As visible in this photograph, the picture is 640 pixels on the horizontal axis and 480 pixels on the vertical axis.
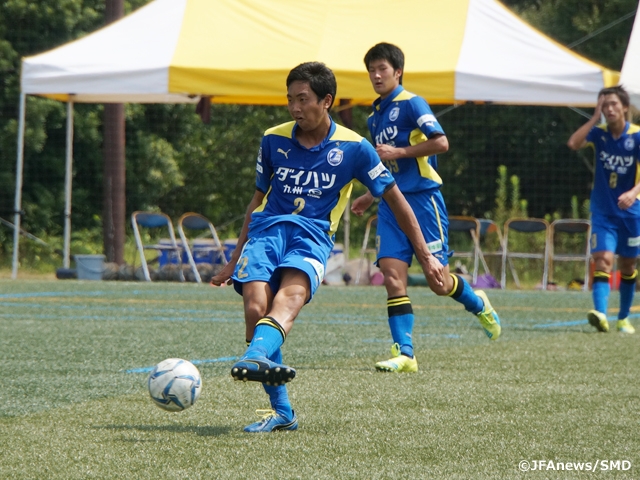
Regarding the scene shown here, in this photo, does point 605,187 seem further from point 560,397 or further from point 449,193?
point 449,193

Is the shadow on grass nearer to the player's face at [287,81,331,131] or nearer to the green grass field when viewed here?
the green grass field

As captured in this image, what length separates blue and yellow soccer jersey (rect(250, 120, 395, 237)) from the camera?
456cm

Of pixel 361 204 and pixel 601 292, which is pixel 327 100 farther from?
pixel 601 292

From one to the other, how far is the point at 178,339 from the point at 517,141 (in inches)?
690

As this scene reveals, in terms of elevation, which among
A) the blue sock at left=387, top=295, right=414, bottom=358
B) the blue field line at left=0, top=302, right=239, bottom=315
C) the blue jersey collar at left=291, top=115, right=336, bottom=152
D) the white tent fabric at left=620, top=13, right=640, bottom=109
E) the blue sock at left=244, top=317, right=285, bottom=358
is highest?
the white tent fabric at left=620, top=13, right=640, bottom=109

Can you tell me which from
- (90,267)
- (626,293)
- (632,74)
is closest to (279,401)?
(626,293)

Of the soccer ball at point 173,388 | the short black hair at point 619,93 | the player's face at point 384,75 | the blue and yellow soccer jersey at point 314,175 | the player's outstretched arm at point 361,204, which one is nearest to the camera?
the soccer ball at point 173,388

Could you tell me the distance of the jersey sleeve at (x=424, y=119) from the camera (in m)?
6.74

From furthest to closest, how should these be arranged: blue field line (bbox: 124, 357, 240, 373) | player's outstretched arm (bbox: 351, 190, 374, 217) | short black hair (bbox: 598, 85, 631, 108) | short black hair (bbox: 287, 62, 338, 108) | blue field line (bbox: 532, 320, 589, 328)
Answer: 1. blue field line (bbox: 532, 320, 589, 328)
2. short black hair (bbox: 598, 85, 631, 108)
3. player's outstretched arm (bbox: 351, 190, 374, 217)
4. blue field line (bbox: 124, 357, 240, 373)
5. short black hair (bbox: 287, 62, 338, 108)

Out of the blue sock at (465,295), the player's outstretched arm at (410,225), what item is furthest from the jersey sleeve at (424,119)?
the player's outstretched arm at (410,225)

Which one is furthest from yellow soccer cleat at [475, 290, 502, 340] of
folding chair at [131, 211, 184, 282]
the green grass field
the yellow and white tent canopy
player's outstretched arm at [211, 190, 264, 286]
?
folding chair at [131, 211, 184, 282]

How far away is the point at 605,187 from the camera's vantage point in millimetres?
9117

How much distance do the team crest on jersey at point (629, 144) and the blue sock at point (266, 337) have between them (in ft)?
18.7

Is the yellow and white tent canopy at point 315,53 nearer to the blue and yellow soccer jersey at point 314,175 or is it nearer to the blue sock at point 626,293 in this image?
the blue sock at point 626,293
